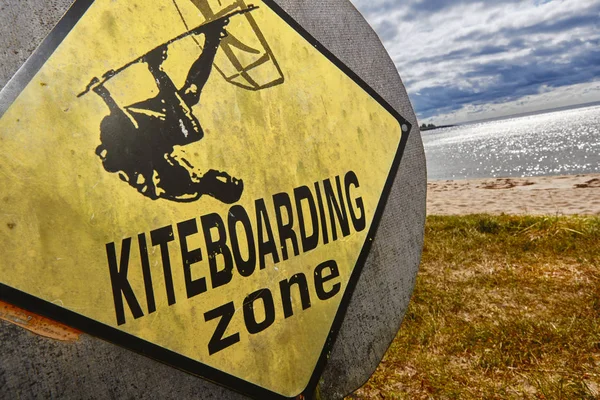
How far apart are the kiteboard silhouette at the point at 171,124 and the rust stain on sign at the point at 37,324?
0.39 metres

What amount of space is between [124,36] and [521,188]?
1393 cm

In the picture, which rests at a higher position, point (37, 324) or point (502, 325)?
point (37, 324)

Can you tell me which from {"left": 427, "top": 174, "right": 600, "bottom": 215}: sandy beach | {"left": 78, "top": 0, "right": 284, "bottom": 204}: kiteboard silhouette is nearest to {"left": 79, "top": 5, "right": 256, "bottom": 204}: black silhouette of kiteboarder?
{"left": 78, "top": 0, "right": 284, "bottom": 204}: kiteboard silhouette

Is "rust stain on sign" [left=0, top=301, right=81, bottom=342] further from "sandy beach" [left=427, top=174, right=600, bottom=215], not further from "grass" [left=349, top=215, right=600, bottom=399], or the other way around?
"sandy beach" [left=427, top=174, right=600, bottom=215]

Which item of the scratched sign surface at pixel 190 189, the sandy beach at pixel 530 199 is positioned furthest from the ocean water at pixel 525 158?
the scratched sign surface at pixel 190 189

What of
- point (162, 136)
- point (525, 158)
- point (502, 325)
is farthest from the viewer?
point (525, 158)

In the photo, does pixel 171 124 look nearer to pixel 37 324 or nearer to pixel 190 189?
pixel 190 189

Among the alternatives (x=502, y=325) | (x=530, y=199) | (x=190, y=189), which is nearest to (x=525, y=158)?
(x=530, y=199)

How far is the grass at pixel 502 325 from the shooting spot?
1.94 m

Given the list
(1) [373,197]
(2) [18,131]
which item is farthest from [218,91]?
(1) [373,197]

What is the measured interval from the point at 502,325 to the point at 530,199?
904cm

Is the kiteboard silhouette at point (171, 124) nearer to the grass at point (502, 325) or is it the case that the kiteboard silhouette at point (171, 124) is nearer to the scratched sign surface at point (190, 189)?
the scratched sign surface at point (190, 189)

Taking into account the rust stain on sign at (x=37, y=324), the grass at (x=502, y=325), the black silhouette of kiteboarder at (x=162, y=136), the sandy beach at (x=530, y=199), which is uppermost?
the black silhouette of kiteboarder at (x=162, y=136)

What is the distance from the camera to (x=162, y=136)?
44.2 inches
